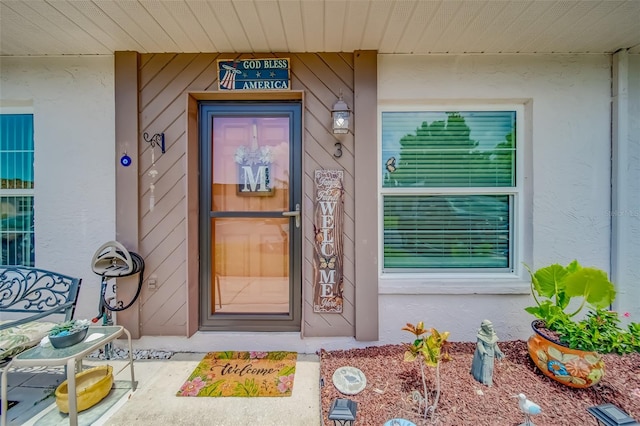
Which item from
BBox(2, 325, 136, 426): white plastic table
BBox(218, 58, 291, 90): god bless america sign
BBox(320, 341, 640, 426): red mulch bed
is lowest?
BBox(320, 341, 640, 426): red mulch bed

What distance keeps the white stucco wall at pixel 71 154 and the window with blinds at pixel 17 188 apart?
1.02 feet

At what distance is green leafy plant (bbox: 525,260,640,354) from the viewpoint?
1.80 metres

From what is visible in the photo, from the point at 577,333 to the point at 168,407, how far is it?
2.72m

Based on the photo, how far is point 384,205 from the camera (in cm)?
258

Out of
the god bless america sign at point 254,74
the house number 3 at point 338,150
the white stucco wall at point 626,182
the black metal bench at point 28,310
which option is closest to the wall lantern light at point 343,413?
the house number 3 at point 338,150

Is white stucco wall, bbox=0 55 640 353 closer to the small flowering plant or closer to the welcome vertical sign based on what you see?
the welcome vertical sign

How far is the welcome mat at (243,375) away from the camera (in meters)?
1.94

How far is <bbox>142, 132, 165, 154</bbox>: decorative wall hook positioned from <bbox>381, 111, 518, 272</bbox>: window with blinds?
1940 mm

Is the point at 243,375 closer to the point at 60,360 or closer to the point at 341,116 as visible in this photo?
the point at 60,360

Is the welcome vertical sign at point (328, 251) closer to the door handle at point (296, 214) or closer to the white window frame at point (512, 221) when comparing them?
the door handle at point (296, 214)

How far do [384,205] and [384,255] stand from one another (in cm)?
46

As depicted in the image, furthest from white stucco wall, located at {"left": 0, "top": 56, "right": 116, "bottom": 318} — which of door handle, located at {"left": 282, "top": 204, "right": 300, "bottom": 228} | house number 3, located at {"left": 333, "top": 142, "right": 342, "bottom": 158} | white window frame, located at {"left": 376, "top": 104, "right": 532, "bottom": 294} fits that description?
white window frame, located at {"left": 376, "top": 104, "right": 532, "bottom": 294}

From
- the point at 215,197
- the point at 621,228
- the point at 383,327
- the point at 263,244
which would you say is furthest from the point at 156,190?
the point at 621,228

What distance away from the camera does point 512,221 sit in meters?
2.58
